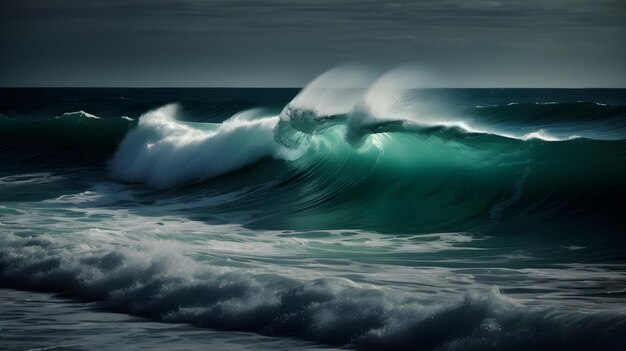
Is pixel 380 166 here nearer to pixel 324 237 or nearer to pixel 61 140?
pixel 324 237

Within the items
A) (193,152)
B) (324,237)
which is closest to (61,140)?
(193,152)

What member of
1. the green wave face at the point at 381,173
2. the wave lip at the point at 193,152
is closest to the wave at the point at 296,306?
the green wave face at the point at 381,173

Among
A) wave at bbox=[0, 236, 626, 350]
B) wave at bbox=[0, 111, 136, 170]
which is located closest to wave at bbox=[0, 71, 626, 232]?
wave at bbox=[0, 111, 136, 170]

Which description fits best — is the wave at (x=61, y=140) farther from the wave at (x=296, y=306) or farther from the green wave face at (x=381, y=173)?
the wave at (x=296, y=306)

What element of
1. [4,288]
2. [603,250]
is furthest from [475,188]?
[4,288]

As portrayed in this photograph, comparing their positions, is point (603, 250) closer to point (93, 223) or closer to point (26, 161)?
point (93, 223)

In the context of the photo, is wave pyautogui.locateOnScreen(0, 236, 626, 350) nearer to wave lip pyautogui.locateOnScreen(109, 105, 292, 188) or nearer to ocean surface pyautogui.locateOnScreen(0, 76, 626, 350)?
ocean surface pyautogui.locateOnScreen(0, 76, 626, 350)
